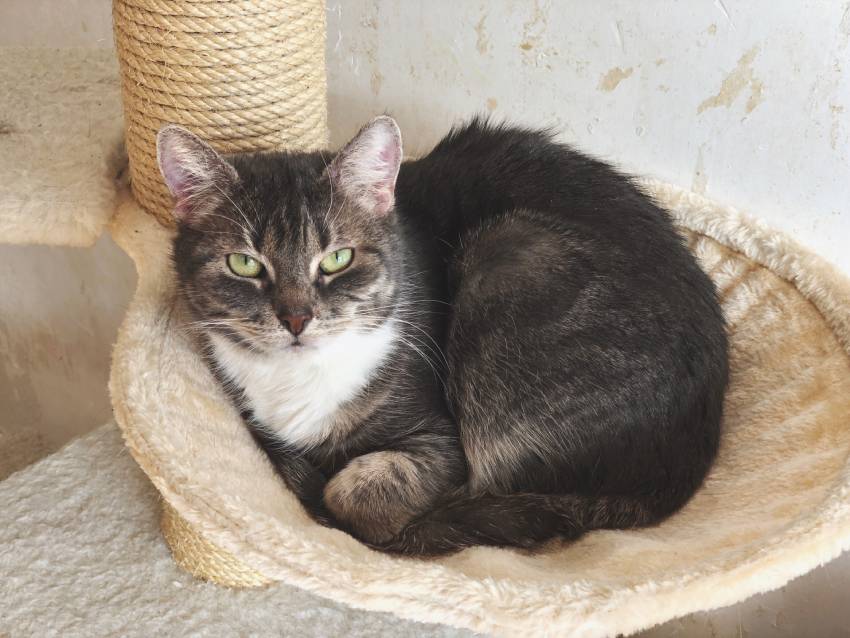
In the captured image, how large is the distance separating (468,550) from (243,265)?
61 cm

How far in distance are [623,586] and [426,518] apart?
15.3 inches

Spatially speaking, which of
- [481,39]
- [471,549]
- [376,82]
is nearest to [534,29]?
[481,39]

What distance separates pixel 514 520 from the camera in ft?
4.16

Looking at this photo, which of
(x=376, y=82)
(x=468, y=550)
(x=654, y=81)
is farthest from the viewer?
(x=376, y=82)

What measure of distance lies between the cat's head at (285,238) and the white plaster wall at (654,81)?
0.77 metres

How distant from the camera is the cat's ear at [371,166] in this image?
4.27 feet

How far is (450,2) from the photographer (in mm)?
1943

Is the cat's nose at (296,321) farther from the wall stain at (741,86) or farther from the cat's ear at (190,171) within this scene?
the wall stain at (741,86)

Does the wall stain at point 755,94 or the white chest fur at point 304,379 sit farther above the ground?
the wall stain at point 755,94

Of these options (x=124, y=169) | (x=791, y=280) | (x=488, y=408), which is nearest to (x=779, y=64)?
(x=791, y=280)

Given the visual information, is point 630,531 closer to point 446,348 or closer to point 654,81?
point 446,348

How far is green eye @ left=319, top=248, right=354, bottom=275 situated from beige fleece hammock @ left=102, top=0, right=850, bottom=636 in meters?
0.32

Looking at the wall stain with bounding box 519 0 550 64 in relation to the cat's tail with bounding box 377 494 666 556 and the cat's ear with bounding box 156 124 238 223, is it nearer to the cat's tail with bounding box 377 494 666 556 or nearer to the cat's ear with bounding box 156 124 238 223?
the cat's ear with bounding box 156 124 238 223

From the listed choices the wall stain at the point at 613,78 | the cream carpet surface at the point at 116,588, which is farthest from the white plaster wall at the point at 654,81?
the cream carpet surface at the point at 116,588
